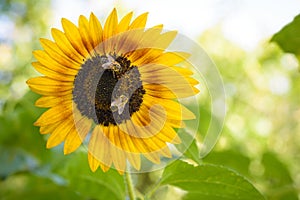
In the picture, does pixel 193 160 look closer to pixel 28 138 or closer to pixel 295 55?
pixel 295 55

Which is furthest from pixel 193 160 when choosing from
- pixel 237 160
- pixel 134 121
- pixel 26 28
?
pixel 26 28

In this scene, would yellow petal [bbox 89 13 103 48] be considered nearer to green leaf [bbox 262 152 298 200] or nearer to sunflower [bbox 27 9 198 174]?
sunflower [bbox 27 9 198 174]

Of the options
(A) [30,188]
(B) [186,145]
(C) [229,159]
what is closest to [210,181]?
(B) [186,145]

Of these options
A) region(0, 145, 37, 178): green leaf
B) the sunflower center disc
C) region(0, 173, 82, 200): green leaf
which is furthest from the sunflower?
region(0, 145, 37, 178): green leaf

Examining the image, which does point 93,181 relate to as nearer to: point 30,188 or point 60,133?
point 60,133

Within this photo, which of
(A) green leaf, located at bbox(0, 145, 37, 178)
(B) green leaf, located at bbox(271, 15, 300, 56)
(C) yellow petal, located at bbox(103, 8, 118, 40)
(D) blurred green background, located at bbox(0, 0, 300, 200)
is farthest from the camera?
(A) green leaf, located at bbox(0, 145, 37, 178)

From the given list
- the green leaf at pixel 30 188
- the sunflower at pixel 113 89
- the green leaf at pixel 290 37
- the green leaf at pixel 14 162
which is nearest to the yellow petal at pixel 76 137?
the sunflower at pixel 113 89

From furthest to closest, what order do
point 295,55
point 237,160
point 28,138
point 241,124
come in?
point 241,124 → point 28,138 → point 237,160 → point 295,55
